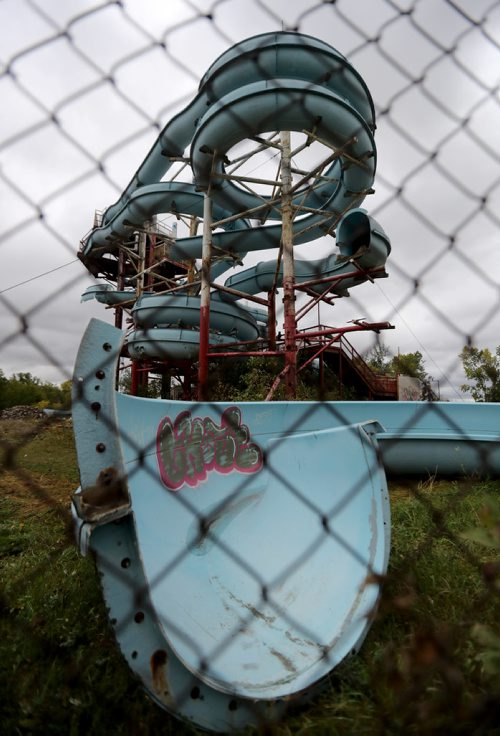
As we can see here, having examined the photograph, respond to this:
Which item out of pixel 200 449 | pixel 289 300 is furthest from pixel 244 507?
pixel 289 300

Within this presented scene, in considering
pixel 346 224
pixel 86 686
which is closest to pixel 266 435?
pixel 86 686

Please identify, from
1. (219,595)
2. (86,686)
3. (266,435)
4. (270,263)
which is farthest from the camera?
(270,263)

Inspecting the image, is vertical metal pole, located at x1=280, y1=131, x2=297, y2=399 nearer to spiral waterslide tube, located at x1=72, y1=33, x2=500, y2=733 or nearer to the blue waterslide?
spiral waterslide tube, located at x1=72, y1=33, x2=500, y2=733

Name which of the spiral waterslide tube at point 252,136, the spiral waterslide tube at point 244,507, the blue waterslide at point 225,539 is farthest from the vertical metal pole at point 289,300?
the blue waterslide at point 225,539

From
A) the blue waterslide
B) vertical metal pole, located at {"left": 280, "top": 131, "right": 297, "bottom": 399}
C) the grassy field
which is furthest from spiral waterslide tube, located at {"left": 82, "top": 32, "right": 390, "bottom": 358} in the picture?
the grassy field

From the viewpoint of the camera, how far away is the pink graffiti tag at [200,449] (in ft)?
5.66

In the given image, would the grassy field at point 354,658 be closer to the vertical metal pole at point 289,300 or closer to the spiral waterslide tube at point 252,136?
the spiral waterslide tube at point 252,136

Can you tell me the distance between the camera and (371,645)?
3.73 ft

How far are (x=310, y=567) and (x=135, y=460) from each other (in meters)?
0.84

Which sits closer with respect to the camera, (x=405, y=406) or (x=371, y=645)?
(x=371, y=645)

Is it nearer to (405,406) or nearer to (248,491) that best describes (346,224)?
(405,406)

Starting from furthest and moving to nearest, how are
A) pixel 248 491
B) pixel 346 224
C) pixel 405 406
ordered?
pixel 346 224
pixel 405 406
pixel 248 491

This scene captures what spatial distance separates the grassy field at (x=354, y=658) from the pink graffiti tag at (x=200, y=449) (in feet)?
1.70

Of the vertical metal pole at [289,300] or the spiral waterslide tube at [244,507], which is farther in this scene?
the vertical metal pole at [289,300]
